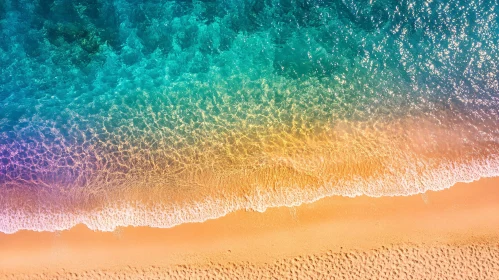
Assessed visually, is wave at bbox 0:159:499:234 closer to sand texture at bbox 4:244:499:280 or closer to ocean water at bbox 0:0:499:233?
ocean water at bbox 0:0:499:233

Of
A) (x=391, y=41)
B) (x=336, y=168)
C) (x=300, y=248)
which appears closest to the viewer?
(x=300, y=248)

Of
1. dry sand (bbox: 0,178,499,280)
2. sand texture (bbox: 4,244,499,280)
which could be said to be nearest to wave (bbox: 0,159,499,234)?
dry sand (bbox: 0,178,499,280)

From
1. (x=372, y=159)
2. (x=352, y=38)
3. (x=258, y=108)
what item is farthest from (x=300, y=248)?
(x=352, y=38)

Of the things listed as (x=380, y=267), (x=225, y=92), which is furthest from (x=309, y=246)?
(x=225, y=92)

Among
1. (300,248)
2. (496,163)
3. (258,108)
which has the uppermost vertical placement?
(258,108)

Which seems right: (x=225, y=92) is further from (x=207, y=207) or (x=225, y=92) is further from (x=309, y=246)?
(x=309, y=246)

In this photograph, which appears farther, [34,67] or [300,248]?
[34,67]

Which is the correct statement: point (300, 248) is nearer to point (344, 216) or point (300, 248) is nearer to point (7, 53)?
point (344, 216)

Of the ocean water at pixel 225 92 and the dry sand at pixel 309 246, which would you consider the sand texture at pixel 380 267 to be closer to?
the dry sand at pixel 309 246
